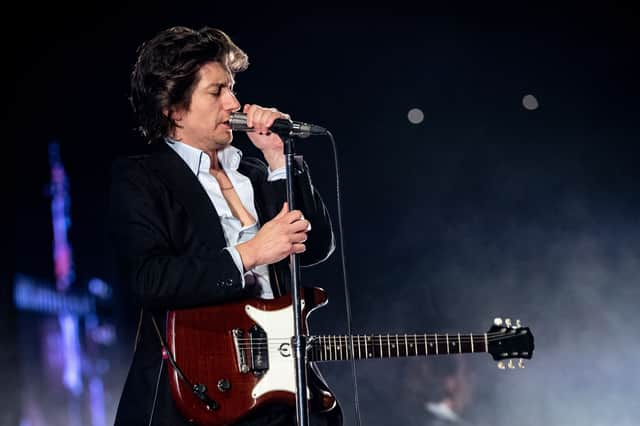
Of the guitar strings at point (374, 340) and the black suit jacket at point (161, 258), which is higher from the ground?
the black suit jacket at point (161, 258)

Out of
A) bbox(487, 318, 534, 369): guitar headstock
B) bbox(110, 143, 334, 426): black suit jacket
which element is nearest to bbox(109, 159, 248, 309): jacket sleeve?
bbox(110, 143, 334, 426): black suit jacket

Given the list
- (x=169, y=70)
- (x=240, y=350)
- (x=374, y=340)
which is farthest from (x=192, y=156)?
(x=374, y=340)

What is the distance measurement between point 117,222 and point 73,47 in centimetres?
257

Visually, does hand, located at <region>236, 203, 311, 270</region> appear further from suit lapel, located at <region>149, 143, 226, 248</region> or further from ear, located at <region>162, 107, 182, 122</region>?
ear, located at <region>162, 107, 182, 122</region>

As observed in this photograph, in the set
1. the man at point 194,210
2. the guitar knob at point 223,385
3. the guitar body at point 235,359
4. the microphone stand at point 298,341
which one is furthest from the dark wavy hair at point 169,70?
the guitar knob at point 223,385

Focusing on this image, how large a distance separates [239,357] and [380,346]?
15.2 inches

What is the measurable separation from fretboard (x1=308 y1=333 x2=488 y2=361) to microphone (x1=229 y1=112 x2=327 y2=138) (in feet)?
1.66

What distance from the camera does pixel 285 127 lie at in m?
1.62

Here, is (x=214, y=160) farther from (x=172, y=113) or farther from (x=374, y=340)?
(x=374, y=340)

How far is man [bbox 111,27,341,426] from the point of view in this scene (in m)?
1.62

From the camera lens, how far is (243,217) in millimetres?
1905

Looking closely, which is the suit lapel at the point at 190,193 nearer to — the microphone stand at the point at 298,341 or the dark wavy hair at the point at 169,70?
the dark wavy hair at the point at 169,70

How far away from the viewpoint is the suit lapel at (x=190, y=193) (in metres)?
1.76

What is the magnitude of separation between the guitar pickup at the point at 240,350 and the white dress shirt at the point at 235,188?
13 centimetres
